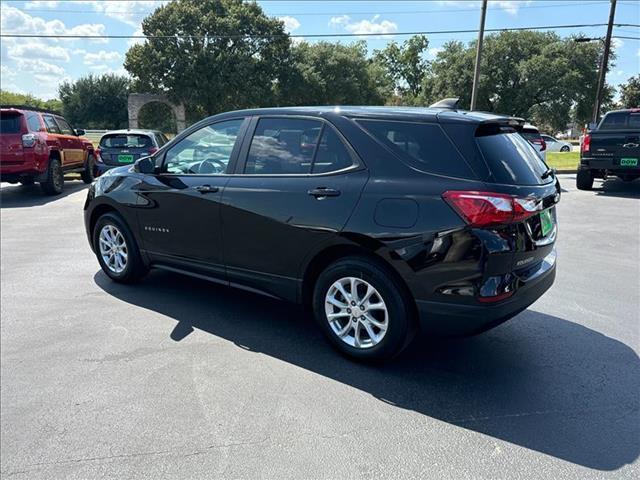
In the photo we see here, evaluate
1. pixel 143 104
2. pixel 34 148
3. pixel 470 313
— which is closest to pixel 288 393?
pixel 470 313

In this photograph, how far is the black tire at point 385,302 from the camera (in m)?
3.16

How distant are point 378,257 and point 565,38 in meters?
46.4

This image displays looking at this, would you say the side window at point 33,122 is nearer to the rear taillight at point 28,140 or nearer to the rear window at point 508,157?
the rear taillight at point 28,140

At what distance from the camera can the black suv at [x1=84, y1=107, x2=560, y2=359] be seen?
9.64 ft

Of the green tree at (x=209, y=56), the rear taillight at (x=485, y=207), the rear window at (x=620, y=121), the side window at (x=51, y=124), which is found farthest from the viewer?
the green tree at (x=209, y=56)

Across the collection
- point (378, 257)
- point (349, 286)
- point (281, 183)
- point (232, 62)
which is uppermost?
point (232, 62)

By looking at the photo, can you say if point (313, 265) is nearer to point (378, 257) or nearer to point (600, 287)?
point (378, 257)

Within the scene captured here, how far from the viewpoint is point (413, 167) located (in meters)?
3.13

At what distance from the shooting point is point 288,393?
3107 mm

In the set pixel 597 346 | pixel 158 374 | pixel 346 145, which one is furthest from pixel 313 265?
pixel 597 346

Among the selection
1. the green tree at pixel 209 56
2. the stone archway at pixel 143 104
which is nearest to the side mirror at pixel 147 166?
the green tree at pixel 209 56

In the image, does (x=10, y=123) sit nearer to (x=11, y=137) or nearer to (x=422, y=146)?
(x=11, y=137)

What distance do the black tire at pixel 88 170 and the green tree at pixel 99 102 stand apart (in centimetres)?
4781

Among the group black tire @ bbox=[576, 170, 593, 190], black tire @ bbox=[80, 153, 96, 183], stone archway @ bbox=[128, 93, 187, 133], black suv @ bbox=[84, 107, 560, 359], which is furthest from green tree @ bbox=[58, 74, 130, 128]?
black suv @ bbox=[84, 107, 560, 359]
